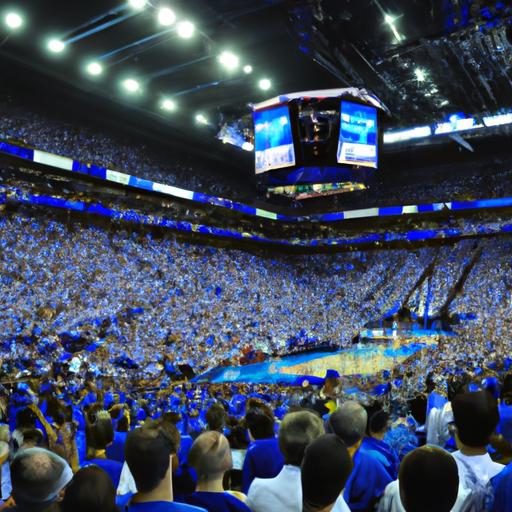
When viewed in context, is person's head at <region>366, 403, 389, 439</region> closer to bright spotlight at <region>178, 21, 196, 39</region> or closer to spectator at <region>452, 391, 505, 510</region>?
spectator at <region>452, 391, 505, 510</region>

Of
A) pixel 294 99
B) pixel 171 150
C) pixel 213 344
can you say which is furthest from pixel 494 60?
pixel 171 150

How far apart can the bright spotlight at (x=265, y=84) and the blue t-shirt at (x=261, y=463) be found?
37.2 ft

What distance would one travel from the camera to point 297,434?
9.13ft

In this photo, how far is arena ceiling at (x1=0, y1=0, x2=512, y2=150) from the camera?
34.2ft

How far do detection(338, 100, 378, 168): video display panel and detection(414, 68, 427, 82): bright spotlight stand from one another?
1379 millimetres

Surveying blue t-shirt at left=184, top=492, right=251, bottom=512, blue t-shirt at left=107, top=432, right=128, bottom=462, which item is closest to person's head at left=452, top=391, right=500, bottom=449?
blue t-shirt at left=184, top=492, right=251, bottom=512

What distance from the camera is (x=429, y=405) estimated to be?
4.80 meters

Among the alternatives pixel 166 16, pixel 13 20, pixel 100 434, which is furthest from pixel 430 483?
pixel 13 20

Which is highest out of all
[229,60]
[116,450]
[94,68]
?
[94,68]

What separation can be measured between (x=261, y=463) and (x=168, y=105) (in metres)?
13.1

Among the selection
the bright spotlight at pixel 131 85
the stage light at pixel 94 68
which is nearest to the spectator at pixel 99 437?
the stage light at pixel 94 68

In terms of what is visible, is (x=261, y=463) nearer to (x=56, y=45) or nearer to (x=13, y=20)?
(x=13, y=20)

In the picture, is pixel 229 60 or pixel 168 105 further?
pixel 168 105

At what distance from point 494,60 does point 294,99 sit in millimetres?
4460
